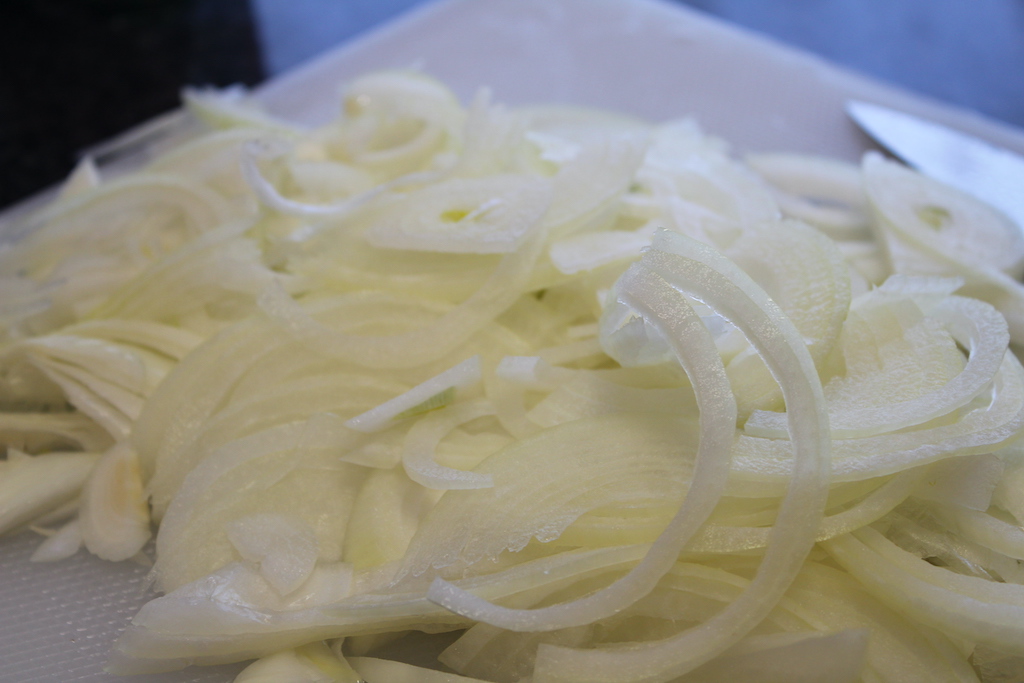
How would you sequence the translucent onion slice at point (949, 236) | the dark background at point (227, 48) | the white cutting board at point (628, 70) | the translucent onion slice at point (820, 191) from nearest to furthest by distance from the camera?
the translucent onion slice at point (949, 236)
the translucent onion slice at point (820, 191)
the white cutting board at point (628, 70)
the dark background at point (227, 48)

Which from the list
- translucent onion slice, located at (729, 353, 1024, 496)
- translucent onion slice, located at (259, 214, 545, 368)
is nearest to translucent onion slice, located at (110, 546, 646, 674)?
translucent onion slice, located at (729, 353, 1024, 496)

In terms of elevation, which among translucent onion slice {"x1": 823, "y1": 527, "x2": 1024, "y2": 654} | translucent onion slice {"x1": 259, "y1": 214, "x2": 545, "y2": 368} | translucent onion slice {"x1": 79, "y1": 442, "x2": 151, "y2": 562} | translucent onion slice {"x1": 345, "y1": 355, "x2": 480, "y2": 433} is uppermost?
translucent onion slice {"x1": 259, "y1": 214, "x2": 545, "y2": 368}

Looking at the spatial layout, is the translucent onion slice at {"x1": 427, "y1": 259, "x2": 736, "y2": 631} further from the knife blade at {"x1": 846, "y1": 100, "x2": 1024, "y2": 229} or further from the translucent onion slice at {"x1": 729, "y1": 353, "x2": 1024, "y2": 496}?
the knife blade at {"x1": 846, "y1": 100, "x2": 1024, "y2": 229}

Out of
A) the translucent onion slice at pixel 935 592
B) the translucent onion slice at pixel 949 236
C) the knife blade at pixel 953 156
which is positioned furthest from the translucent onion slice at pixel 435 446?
the knife blade at pixel 953 156

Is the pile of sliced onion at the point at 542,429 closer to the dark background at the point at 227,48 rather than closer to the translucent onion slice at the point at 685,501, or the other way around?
the translucent onion slice at the point at 685,501

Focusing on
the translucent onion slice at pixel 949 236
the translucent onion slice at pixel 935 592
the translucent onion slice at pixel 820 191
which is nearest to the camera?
the translucent onion slice at pixel 935 592

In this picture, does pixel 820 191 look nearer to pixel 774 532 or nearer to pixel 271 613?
pixel 774 532

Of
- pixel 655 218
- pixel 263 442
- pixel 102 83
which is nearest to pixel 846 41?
pixel 655 218
